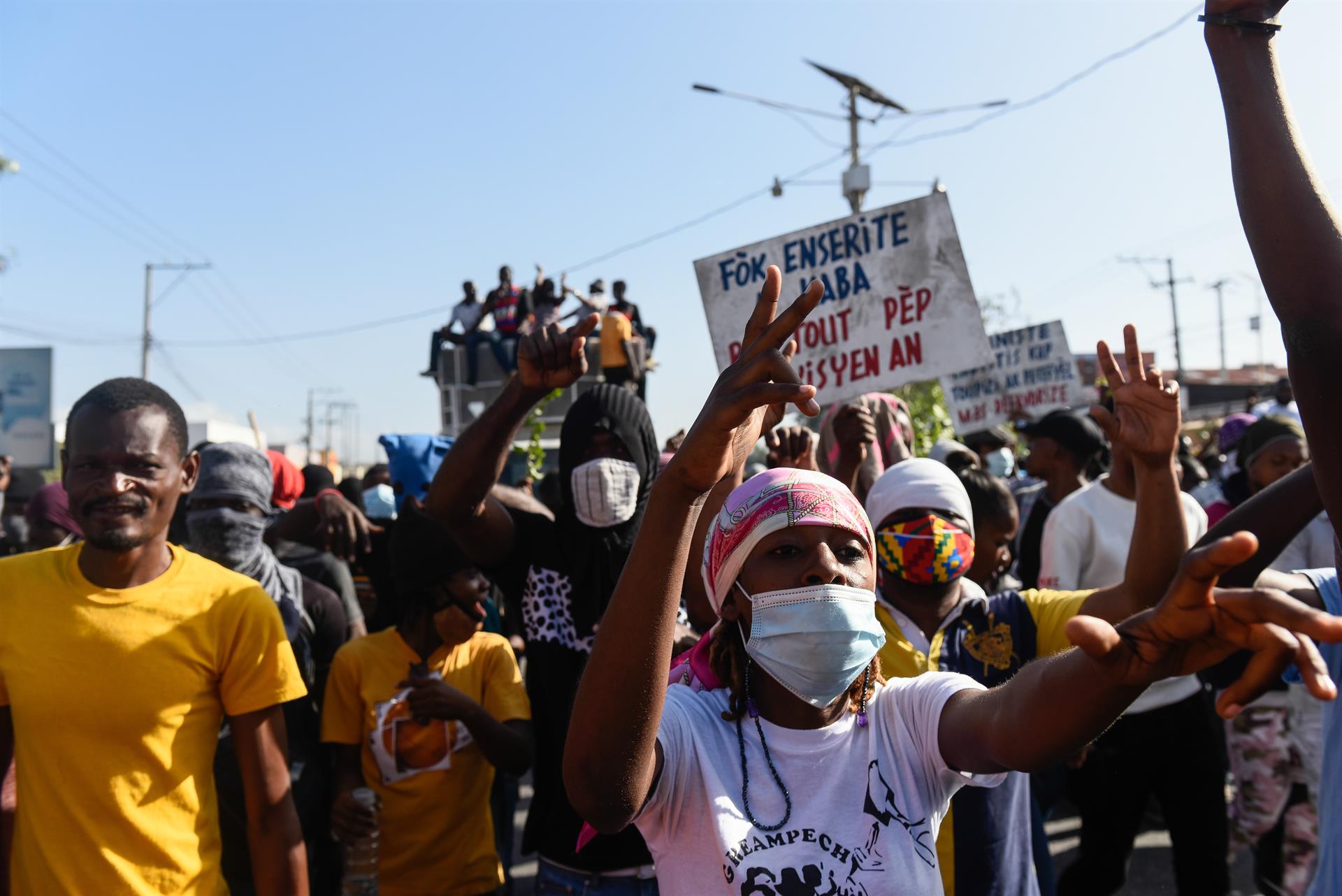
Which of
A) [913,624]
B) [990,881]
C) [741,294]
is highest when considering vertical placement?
[741,294]

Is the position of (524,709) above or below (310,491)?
below

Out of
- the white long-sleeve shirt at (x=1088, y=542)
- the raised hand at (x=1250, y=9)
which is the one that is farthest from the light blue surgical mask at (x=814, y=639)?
the white long-sleeve shirt at (x=1088, y=542)

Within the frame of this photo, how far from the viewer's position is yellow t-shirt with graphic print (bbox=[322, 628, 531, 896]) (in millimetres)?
3279

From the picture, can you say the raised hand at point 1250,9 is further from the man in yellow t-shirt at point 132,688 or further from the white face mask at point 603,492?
the man in yellow t-shirt at point 132,688

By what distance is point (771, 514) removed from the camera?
202 cm

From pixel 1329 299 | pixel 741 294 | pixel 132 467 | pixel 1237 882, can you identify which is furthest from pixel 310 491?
pixel 1329 299

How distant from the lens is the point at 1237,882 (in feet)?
17.4

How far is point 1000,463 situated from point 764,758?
770 cm

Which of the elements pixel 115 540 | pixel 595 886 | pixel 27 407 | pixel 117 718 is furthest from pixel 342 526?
pixel 27 407

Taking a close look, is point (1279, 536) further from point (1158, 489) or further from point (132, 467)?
point (132, 467)

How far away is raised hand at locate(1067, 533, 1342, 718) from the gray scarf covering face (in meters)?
3.02

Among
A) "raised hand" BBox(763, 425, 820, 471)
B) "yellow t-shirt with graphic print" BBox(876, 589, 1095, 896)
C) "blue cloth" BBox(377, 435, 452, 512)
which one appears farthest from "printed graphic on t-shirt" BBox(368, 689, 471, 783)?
"yellow t-shirt with graphic print" BBox(876, 589, 1095, 896)

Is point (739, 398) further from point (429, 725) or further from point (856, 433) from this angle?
point (856, 433)

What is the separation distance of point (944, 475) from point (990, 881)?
42.9 inches
